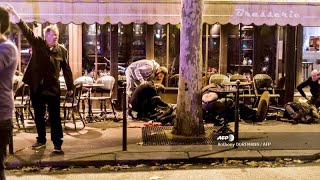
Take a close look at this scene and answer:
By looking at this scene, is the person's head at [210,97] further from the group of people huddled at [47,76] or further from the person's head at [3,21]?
the person's head at [3,21]

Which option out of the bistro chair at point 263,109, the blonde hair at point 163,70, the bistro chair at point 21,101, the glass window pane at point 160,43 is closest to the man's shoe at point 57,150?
the bistro chair at point 21,101

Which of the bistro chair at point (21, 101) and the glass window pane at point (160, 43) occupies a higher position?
the glass window pane at point (160, 43)

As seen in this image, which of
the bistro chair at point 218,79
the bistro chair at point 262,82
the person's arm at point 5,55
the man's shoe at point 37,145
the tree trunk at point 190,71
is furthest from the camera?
the bistro chair at point 262,82

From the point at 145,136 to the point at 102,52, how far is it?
427 centimetres

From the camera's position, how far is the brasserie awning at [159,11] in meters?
10.0

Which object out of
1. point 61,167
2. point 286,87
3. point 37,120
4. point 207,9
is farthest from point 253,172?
point 286,87

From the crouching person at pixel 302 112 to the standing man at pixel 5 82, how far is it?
784 cm

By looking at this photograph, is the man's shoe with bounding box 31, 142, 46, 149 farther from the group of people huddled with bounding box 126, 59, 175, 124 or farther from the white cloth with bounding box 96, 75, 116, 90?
the white cloth with bounding box 96, 75, 116, 90

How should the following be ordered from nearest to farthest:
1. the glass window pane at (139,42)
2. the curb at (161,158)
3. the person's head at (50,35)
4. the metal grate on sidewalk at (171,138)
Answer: the curb at (161,158) < the person's head at (50,35) < the metal grate on sidewalk at (171,138) < the glass window pane at (139,42)

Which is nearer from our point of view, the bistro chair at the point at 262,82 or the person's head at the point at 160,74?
the person's head at the point at 160,74

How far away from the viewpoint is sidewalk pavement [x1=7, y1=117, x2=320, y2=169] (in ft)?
23.5

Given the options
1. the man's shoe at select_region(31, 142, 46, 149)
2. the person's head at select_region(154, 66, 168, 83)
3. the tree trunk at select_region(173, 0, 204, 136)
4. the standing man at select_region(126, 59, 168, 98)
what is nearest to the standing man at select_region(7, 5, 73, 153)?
the man's shoe at select_region(31, 142, 46, 149)

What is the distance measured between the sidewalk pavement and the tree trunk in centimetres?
70

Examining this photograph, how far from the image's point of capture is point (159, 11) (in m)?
10.1
